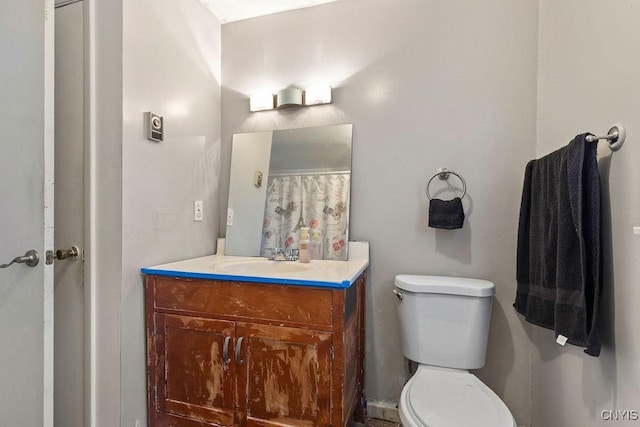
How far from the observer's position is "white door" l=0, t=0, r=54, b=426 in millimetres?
1025

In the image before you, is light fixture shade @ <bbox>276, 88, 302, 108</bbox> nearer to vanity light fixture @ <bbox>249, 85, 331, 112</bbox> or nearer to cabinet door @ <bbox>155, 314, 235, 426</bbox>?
vanity light fixture @ <bbox>249, 85, 331, 112</bbox>

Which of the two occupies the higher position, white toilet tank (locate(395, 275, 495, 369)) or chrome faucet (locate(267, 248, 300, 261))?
chrome faucet (locate(267, 248, 300, 261))

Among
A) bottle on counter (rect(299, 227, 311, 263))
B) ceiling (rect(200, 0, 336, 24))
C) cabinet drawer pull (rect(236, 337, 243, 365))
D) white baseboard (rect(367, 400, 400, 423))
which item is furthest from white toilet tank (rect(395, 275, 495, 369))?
ceiling (rect(200, 0, 336, 24))

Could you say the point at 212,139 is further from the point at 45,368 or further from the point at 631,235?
the point at 631,235

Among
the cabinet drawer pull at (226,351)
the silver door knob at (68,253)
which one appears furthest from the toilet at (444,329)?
the silver door knob at (68,253)

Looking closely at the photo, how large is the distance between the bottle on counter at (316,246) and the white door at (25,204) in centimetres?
111

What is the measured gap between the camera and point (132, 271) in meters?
1.30

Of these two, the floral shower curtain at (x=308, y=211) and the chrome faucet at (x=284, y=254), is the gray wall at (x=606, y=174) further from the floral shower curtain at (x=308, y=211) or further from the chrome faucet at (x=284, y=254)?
the chrome faucet at (x=284, y=254)

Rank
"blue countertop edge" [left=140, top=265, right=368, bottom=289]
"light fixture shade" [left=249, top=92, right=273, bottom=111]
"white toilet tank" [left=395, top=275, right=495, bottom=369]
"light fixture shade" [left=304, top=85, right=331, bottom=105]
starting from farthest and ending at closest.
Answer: "light fixture shade" [left=249, top=92, right=273, bottom=111] < "light fixture shade" [left=304, top=85, right=331, bottom=105] < "white toilet tank" [left=395, top=275, right=495, bottom=369] < "blue countertop edge" [left=140, top=265, right=368, bottom=289]

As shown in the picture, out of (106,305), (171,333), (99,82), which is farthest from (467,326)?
(99,82)

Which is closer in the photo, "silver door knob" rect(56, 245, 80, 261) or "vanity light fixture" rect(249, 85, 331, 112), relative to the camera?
"silver door knob" rect(56, 245, 80, 261)

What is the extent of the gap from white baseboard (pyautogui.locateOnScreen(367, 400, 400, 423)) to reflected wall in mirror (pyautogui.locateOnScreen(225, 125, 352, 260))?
0.80 metres

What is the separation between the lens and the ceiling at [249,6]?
1.74 m

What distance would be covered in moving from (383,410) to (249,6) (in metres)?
2.39
